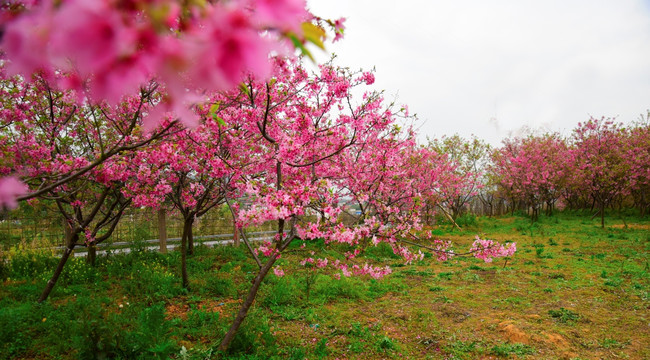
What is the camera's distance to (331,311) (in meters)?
5.58

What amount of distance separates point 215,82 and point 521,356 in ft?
16.2

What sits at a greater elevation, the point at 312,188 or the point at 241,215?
the point at 312,188

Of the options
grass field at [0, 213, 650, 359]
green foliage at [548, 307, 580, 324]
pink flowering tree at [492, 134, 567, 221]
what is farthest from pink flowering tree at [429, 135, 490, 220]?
green foliage at [548, 307, 580, 324]

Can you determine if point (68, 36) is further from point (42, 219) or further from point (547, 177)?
point (547, 177)

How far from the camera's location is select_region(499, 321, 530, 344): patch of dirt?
4.44 m

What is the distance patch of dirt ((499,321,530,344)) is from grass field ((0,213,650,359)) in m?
0.02

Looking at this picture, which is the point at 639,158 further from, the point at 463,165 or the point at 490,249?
the point at 490,249

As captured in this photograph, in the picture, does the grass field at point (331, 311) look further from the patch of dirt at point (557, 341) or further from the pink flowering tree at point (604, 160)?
the pink flowering tree at point (604, 160)

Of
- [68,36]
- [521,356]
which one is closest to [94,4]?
[68,36]

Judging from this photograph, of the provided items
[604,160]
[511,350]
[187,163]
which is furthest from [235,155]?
[604,160]

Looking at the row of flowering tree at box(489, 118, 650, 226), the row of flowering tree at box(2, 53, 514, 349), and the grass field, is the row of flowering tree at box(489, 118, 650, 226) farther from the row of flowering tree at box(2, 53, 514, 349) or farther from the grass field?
the row of flowering tree at box(2, 53, 514, 349)

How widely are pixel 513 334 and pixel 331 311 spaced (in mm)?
2712

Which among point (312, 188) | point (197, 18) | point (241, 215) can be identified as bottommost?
point (241, 215)

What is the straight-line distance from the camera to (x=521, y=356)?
410 cm
